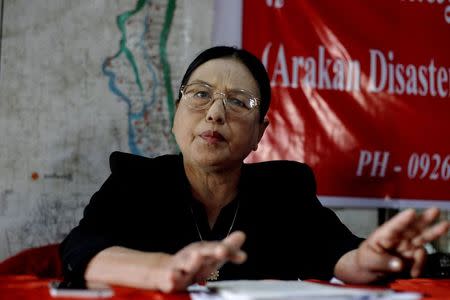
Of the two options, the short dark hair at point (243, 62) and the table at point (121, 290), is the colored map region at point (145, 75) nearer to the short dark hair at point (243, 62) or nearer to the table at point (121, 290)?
the short dark hair at point (243, 62)

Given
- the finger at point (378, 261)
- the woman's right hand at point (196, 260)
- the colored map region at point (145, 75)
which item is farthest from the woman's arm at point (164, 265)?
the colored map region at point (145, 75)

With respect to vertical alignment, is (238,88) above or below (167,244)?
above

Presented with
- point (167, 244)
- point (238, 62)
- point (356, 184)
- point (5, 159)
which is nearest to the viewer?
point (167, 244)

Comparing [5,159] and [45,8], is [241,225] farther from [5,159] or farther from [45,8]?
[45,8]

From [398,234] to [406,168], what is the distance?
1.37m

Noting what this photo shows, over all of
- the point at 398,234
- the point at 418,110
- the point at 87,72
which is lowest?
the point at 398,234

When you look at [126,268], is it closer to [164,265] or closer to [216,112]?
[164,265]

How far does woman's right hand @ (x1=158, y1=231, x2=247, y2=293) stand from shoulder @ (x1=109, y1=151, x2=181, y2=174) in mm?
548

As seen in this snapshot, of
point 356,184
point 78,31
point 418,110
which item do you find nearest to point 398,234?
point 356,184

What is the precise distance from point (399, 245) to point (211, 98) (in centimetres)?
65

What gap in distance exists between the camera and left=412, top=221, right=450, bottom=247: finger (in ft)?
3.02

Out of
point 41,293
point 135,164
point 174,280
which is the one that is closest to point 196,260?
point 174,280

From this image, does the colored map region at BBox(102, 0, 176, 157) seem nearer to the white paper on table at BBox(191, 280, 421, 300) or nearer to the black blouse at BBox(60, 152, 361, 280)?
the black blouse at BBox(60, 152, 361, 280)

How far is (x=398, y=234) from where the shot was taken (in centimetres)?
93
